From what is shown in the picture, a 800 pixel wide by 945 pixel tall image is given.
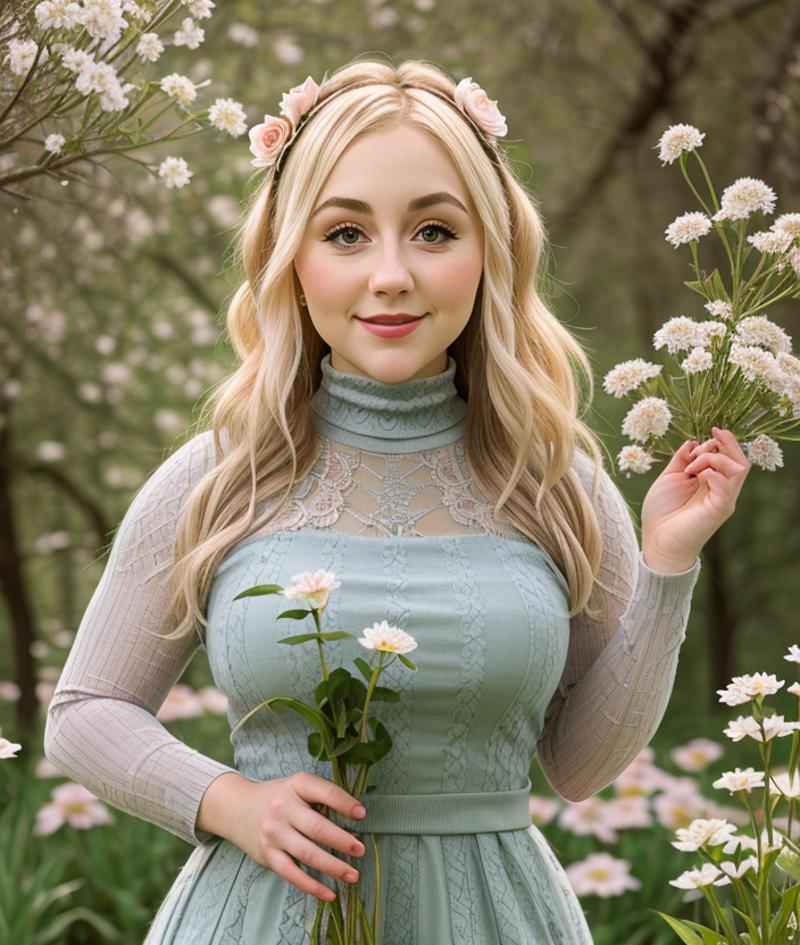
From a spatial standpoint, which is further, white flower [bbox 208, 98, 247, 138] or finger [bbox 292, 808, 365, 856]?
white flower [bbox 208, 98, 247, 138]

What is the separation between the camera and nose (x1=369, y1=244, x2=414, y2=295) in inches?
67.2

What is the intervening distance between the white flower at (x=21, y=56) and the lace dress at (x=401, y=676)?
50 centimetres

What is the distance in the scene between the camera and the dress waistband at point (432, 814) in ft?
5.45

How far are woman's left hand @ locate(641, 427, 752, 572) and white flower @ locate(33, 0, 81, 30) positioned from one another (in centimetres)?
76

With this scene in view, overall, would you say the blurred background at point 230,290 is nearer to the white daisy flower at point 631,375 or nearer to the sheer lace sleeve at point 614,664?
the sheer lace sleeve at point 614,664

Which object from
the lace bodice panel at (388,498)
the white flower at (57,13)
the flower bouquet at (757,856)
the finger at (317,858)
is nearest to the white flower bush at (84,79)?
the white flower at (57,13)

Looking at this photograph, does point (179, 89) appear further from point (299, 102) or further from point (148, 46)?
point (299, 102)

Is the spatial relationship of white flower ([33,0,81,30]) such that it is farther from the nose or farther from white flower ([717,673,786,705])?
white flower ([717,673,786,705])

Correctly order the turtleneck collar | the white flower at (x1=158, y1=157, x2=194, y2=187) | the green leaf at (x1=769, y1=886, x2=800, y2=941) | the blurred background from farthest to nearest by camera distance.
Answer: the blurred background
the turtleneck collar
the white flower at (x1=158, y1=157, x2=194, y2=187)
the green leaf at (x1=769, y1=886, x2=800, y2=941)

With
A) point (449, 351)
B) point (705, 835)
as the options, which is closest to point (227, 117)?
point (449, 351)

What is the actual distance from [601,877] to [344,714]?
1987 mm

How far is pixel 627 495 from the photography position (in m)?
4.92

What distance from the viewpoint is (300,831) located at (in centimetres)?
156

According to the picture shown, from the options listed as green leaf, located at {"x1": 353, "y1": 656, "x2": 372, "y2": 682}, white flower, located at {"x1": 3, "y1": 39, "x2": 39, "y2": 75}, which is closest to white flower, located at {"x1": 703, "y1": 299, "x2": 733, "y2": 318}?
green leaf, located at {"x1": 353, "y1": 656, "x2": 372, "y2": 682}
